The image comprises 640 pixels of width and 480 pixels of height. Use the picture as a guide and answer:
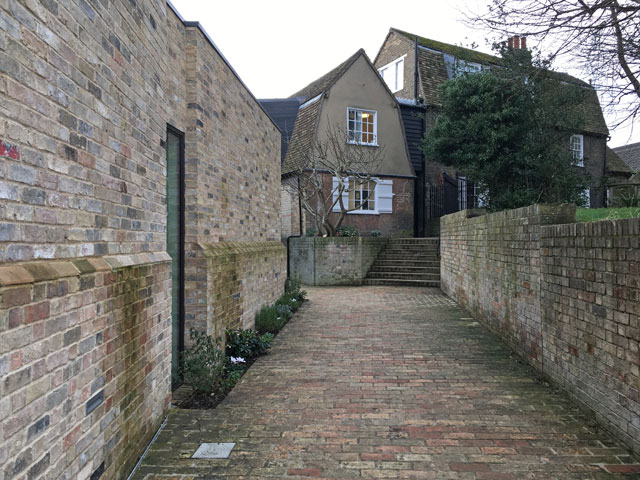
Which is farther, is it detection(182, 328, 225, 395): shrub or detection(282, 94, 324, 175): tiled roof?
detection(282, 94, 324, 175): tiled roof

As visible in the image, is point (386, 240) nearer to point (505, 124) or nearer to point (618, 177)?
point (505, 124)

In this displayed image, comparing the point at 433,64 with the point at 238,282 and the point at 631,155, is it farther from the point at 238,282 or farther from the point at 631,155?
the point at 631,155

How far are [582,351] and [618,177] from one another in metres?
24.9

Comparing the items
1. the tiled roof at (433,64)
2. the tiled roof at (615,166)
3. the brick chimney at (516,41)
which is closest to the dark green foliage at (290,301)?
the brick chimney at (516,41)

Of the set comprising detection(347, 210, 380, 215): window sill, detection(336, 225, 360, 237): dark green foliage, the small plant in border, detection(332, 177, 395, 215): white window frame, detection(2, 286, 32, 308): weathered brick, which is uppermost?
detection(332, 177, 395, 215): white window frame

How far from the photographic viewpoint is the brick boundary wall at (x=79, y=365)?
1.72 meters

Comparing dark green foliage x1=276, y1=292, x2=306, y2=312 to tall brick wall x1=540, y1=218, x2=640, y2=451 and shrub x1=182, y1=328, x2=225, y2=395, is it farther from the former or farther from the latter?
tall brick wall x1=540, y1=218, x2=640, y2=451

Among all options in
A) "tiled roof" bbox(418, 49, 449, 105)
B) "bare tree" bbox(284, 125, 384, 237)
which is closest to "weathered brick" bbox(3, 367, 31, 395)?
"bare tree" bbox(284, 125, 384, 237)

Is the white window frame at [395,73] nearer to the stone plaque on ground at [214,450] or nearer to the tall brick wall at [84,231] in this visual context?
the tall brick wall at [84,231]

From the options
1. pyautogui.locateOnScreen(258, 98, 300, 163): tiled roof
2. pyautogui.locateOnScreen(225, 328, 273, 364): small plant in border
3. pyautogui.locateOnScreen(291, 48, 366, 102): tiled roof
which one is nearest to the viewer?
pyautogui.locateOnScreen(225, 328, 273, 364): small plant in border

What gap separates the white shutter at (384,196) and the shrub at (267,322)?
11.2m

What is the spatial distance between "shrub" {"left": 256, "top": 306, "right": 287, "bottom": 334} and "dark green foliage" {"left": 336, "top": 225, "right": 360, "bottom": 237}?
831cm

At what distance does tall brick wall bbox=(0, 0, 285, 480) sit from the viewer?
1.76m

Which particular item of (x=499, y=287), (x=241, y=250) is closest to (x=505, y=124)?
(x=499, y=287)
